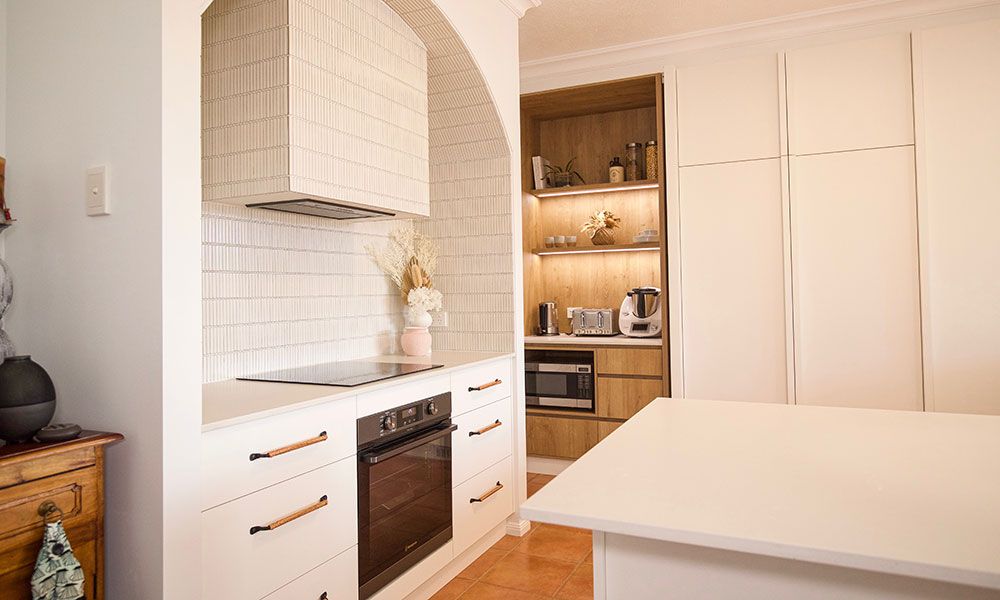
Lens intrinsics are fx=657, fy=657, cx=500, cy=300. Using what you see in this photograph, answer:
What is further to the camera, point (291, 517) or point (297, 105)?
point (297, 105)

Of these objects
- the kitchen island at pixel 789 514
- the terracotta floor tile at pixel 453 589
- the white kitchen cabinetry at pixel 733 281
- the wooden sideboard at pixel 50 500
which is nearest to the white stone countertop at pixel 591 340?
the white kitchen cabinetry at pixel 733 281

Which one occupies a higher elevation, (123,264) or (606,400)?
(123,264)

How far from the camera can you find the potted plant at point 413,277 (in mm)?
3016

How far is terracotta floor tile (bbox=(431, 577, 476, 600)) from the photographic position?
8.30 feet

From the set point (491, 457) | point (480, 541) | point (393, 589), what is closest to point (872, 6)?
point (491, 457)

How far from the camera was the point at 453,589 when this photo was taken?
8.52ft

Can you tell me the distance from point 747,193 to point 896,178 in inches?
29.0

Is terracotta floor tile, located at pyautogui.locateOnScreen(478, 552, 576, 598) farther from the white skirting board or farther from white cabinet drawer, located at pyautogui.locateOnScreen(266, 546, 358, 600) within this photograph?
the white skirting board

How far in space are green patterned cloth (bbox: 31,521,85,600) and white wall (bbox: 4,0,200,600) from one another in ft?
0.52

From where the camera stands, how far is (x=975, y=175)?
3.33 m

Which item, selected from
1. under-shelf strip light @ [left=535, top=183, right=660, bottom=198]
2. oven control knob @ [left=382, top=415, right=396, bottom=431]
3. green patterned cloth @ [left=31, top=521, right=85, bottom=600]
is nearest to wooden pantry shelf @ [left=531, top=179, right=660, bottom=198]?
under-shelf strip light @ [left=535, top=183, right=660, bottom=198]

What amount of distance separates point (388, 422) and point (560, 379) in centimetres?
204

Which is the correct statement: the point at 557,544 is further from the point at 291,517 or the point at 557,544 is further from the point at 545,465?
the point at 291,517

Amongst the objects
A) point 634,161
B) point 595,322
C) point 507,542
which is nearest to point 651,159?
point 634,161
